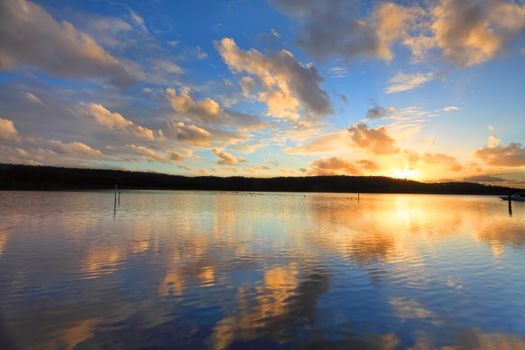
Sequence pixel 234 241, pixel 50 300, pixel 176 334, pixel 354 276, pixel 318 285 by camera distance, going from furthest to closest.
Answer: pixel 234 241
pixel 354 276
pixel 318 285
pixel 50 300
pixel 176 334

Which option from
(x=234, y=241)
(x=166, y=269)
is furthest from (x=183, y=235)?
(x=166, y=269)

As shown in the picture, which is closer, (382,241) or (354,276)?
(354,276)

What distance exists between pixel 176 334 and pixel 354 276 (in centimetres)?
897

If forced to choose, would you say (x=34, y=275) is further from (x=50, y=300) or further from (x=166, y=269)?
(x=166, y=269)

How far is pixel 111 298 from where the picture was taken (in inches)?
468

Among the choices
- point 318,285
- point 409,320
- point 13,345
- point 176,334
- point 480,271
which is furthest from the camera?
point 480,271

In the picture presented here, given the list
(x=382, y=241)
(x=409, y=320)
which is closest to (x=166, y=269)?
(x=409, y=320)

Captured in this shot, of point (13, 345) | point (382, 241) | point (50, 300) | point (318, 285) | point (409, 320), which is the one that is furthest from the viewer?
point (382, 241)

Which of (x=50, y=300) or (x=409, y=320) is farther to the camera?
(x=50, y=300)

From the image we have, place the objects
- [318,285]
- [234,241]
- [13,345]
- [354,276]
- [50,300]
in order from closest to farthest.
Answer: [13,345] → [50,300] → [318,285] → [354,276] → [234,241]

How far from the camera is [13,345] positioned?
820 cm

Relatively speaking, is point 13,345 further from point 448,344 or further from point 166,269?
point 448,344

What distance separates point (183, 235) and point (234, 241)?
15.5 ft

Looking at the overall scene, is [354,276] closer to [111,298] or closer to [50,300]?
[111,298]
